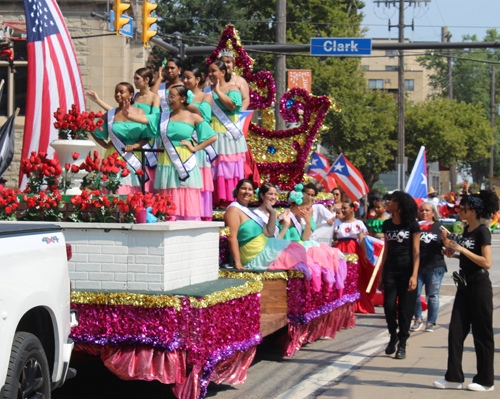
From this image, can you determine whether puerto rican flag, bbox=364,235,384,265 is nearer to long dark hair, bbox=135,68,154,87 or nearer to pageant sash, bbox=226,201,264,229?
pageant sash, bbox=226,201,264,229

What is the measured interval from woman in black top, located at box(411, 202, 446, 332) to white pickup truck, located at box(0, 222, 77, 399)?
19.1 ft

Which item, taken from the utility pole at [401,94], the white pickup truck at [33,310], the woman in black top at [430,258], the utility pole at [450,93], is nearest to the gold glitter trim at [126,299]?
the white pickup truck at [33,310]

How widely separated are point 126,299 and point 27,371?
142 cm

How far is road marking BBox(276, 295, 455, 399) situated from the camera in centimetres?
653

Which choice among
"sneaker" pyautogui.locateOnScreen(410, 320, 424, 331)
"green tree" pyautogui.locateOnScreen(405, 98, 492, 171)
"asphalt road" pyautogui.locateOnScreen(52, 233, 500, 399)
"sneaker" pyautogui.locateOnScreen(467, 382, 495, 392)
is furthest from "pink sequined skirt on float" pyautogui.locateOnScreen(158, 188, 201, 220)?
"green tree" pyautogui.locateOnScreen(405, 98, 492, 171)

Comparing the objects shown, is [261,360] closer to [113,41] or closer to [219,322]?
[219,322]

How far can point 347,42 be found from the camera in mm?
19094

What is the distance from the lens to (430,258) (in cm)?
980

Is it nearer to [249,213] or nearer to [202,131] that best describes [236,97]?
[202,131]

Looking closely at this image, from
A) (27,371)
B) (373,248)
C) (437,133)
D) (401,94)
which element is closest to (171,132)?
(27,371)

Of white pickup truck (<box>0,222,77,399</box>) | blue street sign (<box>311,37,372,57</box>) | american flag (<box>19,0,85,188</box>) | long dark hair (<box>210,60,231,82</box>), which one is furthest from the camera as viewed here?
blue street sign (<box>311,37,372,57</box>)

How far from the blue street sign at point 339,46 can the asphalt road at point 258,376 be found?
10349mm

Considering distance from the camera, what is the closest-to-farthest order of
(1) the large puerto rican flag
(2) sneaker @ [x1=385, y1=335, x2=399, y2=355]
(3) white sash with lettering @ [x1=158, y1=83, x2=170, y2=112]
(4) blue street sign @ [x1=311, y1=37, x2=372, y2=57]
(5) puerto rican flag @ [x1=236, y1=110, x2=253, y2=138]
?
1. (2) sneaker @ [x1=385, y1=335, x2=399, y2=355]
2. (3) white sash with lettering @ [x1=158, y1=83, x2=170, y2=112]
3. (5) puerto rican flag @ [x1=236, y1=110, x2=253, y2=138]
4. (1) the large puerto rican flag
5. (4) blue street sign @ [x1=311, y1=37, x2=372, y2=57]

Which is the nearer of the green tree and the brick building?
the brick building
